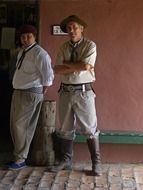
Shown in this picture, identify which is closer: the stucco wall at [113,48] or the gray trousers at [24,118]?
the gray trousers at [24,118]

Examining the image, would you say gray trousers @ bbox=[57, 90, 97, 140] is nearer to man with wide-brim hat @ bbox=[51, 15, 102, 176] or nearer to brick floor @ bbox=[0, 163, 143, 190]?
man with wide-brim hat @ bbox=[51, 15, 102, 176]

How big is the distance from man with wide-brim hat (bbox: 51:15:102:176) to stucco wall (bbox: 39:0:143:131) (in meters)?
0.43

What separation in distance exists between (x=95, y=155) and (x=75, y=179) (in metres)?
0.37

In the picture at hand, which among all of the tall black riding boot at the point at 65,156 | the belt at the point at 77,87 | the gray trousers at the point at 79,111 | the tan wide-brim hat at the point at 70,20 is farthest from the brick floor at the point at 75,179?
the tan wide-brim hat at the point at 70,20

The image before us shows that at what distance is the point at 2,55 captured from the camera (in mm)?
7387

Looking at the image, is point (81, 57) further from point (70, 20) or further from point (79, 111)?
point (79, 111)

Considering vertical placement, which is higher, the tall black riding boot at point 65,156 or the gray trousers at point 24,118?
the gray trousers at point 24,118

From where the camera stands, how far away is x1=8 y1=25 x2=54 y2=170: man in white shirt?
5.44m

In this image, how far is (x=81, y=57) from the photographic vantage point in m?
5.21

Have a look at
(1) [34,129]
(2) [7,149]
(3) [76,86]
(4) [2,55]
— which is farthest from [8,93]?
(3) [76,86]

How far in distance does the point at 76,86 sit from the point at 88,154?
106cm

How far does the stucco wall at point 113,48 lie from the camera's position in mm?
5699

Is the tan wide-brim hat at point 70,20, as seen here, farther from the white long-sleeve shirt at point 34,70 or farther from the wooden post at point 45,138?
the wooden post at point 45,138

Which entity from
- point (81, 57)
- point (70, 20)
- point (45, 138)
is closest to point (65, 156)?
point (45, 138)
